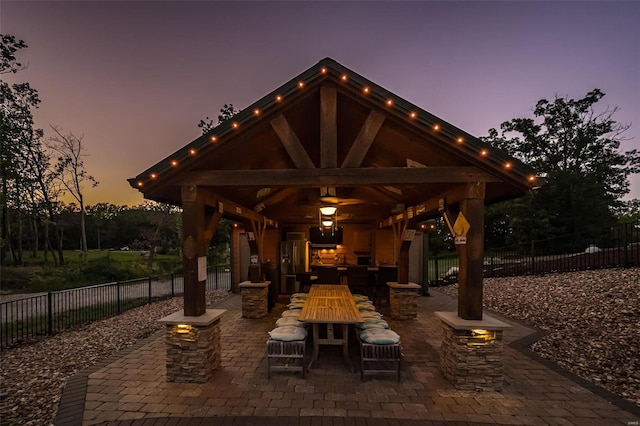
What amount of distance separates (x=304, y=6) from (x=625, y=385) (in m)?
11.5

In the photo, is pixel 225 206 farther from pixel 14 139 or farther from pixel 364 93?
pixel 14 139

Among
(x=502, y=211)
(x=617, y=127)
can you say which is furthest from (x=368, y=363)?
(x=617, y=127)

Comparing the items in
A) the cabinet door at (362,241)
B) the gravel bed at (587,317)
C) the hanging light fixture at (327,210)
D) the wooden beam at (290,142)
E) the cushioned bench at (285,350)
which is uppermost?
the wooden beam at (290,142)

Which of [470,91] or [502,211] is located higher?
[470,91]

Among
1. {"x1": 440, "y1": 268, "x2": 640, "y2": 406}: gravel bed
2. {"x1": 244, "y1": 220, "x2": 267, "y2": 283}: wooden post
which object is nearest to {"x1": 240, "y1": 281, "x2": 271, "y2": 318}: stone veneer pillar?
{"x1": 244, "y1": 220, "x2": 267, "y2": 283}: wooden post

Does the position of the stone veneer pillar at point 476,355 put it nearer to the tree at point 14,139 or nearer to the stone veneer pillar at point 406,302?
the stone veneer pillar at point 406,302

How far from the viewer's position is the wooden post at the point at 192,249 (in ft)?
14.5

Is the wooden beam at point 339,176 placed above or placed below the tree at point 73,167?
below

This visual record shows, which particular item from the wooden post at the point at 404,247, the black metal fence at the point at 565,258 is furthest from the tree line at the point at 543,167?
the wooden post at the point at 404,247

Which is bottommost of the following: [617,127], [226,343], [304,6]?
[226,343]

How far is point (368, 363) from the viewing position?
476 cm

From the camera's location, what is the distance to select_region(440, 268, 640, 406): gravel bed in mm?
4523

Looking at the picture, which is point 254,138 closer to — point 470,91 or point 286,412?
point 286,412

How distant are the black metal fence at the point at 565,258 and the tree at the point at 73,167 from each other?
793 inches
